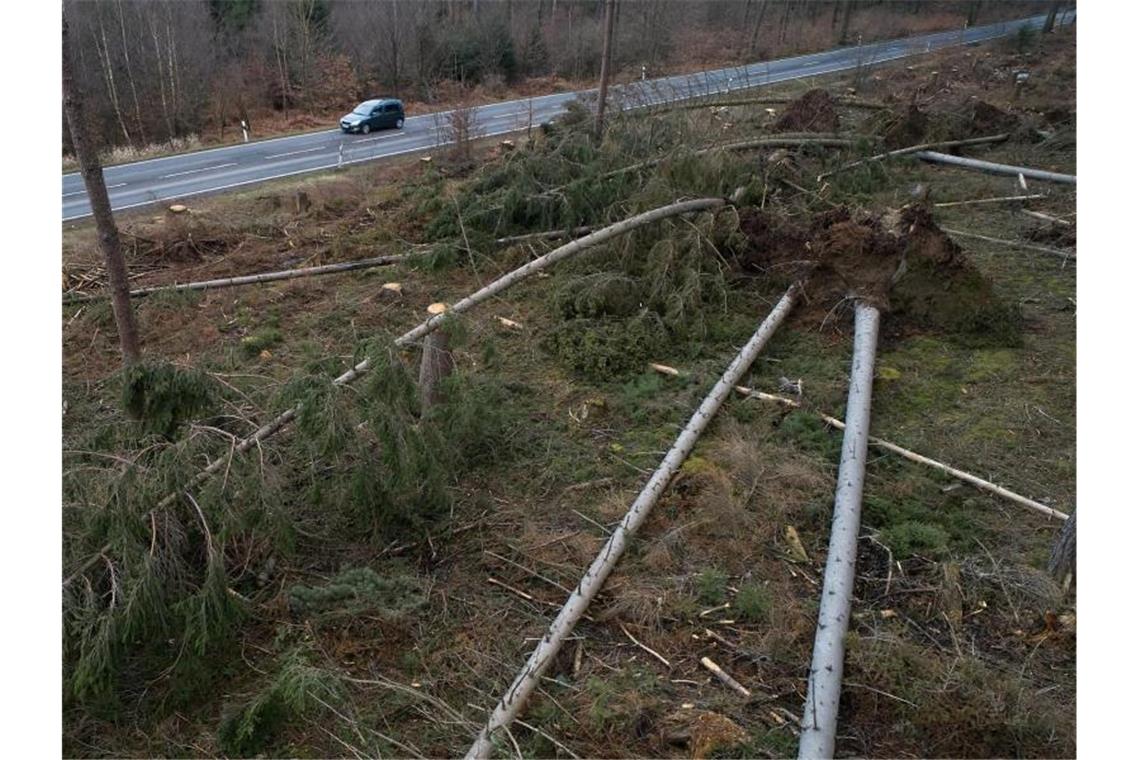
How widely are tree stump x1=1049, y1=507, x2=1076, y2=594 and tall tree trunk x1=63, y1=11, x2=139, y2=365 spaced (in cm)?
700

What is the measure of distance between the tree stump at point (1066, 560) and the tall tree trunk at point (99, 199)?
700 centimetres

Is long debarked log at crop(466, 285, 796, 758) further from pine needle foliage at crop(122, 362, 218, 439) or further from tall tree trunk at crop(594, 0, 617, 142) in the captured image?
tall tree trunk at crop(594, 0, 617, 142)

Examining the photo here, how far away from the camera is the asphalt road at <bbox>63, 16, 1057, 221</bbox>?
1400 centimetres

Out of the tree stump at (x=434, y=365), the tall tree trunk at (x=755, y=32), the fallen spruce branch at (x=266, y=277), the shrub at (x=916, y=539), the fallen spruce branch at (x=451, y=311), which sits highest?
the tall tree trunk at (x=755, y=32)

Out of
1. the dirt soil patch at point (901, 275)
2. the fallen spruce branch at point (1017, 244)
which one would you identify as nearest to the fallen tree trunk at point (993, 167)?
the fallen spruce branch at point (1017, 244)

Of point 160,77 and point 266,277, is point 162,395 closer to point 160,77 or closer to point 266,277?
point 266,277

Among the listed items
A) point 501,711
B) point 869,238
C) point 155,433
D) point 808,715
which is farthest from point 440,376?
point 869,238

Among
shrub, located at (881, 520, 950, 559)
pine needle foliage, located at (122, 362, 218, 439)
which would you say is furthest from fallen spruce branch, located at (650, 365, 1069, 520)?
pine needle foliage, located at (122, 362, 218, 439)

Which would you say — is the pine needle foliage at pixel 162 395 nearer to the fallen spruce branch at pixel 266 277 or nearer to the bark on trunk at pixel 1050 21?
the fallen spruce branch at pixel 266 277

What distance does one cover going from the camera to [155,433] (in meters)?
4.38

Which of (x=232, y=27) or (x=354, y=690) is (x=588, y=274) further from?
(x=232, y=27)

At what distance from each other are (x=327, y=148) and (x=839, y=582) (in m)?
18.8

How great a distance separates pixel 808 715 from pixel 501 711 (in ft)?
5.14

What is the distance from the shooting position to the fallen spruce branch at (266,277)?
8.52 metres
